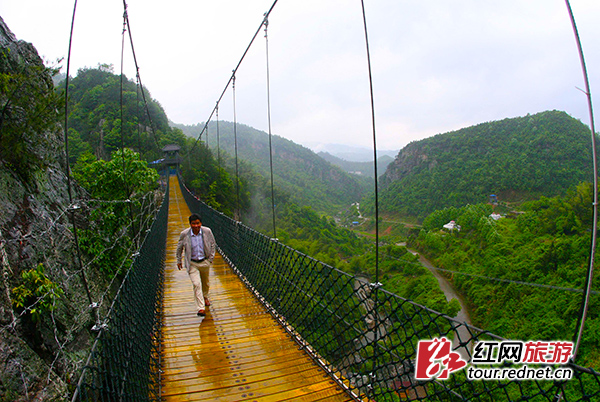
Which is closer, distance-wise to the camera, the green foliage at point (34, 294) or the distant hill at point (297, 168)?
the green foliage at point (34, 294)

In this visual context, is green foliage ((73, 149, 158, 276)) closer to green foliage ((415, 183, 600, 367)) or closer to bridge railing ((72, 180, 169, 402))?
bridge railing ((72, 180, 169, 402))

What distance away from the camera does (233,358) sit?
210 centimetres

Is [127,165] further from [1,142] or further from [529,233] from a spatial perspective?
[529,233]

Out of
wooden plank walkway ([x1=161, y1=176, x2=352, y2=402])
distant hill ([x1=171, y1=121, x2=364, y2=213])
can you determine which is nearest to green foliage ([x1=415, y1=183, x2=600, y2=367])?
wooden plank walkway ([x1=161, y1=176, x2=352, y2=402])

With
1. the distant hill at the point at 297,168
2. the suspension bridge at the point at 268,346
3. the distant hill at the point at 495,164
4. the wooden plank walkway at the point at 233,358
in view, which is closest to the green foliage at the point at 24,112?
the suspension bridge at the point at 268,346

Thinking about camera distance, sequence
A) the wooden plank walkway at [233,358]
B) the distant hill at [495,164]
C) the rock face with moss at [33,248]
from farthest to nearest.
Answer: the distant hill at [495,164] → the rock face with moss at [33,248] → the wooden plank walkway at [233,358]

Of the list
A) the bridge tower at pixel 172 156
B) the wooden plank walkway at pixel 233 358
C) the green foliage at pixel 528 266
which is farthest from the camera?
the bridge tower at pixel 172 156

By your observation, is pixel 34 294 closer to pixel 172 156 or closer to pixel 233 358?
pixel 233 358

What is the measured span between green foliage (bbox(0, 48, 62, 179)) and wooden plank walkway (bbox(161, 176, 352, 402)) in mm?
2823

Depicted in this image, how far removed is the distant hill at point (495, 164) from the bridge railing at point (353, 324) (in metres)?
33.1

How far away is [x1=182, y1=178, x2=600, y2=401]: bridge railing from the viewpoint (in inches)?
44.5

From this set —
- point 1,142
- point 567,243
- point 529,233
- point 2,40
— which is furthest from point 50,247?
point 529,233

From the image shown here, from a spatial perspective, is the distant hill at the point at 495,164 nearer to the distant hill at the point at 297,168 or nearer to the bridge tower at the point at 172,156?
the distant hill at the point at 297,168

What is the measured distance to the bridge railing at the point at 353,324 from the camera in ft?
3.71
